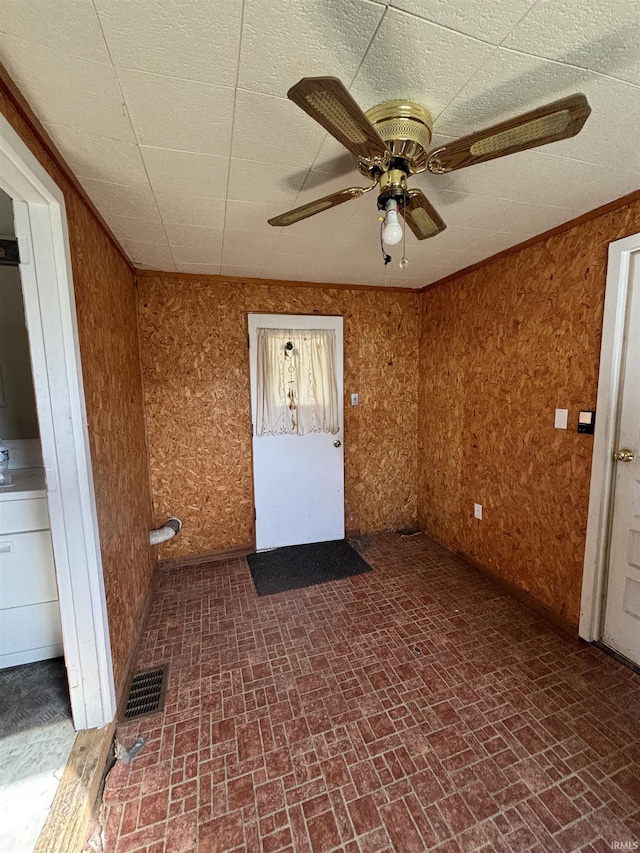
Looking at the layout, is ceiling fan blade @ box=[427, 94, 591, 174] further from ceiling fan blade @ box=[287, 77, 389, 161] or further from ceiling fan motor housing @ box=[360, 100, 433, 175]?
ceiling fan blade @ box=[287, 77, 389, 161]

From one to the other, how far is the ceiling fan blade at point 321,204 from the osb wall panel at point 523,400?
1.49m

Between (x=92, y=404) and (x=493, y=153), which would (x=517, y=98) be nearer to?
(x=493, y=153)

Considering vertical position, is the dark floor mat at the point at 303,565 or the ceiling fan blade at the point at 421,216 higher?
the ceiling fan blade at the point at 421,216

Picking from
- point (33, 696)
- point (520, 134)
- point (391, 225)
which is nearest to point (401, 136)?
point (391, 225)

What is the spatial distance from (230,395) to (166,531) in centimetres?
120

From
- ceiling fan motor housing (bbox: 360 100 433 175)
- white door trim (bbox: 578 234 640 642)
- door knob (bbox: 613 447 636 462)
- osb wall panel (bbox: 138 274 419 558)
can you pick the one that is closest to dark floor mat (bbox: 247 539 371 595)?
osb wall panel (bbox: 138 274 419 558)

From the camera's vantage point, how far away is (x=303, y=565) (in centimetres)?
285

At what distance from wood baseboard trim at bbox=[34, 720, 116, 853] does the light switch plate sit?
8.88 ft

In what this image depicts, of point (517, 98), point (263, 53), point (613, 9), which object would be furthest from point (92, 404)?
point (613, 9)

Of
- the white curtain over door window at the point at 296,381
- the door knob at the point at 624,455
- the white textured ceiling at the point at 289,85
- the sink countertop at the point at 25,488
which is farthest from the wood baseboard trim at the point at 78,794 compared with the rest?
the door knob at the point at 624,455

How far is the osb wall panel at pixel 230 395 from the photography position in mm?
2783

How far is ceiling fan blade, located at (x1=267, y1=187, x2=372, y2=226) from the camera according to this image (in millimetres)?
1163

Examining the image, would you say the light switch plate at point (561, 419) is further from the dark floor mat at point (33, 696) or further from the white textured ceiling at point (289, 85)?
the dark floor mat at point (33, 696)

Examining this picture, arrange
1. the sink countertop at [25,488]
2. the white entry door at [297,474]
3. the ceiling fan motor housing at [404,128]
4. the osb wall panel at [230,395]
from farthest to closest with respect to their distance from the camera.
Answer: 1. the white entry door at [297,474]
2. the osb wall panel at [230,395]
3. the sink countertop at [25,488]
4. the ceiling fan motor housing at [404,128]
